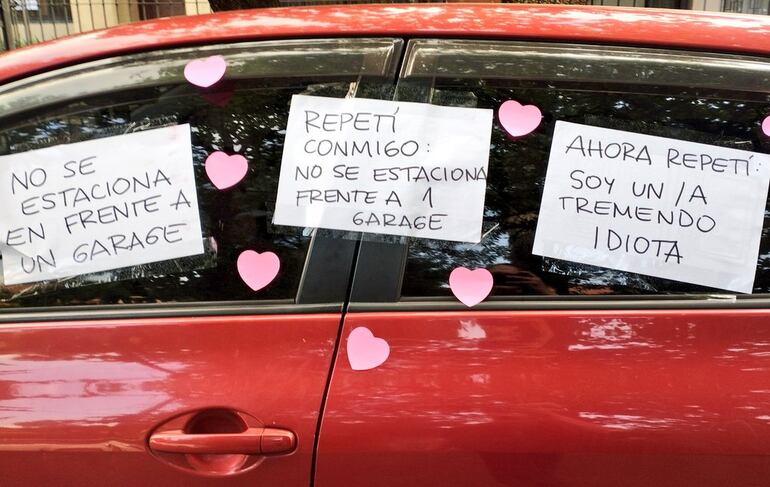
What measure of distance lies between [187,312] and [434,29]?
90 centimetres

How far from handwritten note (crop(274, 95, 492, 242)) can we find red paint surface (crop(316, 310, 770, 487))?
291 mm

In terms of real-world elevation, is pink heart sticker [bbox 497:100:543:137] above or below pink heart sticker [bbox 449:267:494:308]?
above

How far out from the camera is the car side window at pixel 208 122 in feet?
4.63

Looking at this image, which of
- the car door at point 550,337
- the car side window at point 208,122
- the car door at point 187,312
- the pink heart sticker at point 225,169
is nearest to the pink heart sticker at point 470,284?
the car door at point 550,337

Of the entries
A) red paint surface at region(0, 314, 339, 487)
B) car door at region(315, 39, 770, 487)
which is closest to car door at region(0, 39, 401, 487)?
red paint surface at region(0, 314, 339, 487)

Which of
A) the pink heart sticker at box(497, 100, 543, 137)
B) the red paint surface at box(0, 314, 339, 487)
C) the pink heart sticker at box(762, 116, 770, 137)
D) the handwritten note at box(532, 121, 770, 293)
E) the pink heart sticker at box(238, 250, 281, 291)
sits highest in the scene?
the pink heart sticker at box(762, 116, 770, 137)

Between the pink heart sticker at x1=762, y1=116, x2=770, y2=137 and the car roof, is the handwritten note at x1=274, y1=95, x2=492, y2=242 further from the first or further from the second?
the pink heart sticker at x1=762, y1=116, x2=770, y2=137

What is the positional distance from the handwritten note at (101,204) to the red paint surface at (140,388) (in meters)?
0.16

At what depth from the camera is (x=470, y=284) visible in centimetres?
137

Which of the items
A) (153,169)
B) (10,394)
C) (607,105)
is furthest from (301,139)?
(10,394)

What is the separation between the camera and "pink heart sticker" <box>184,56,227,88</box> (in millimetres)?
1449

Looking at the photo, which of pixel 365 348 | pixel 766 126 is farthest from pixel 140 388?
pixel 766 126

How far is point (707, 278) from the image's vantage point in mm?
1358

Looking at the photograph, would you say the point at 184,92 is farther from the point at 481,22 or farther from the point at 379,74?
the point at 481,22
